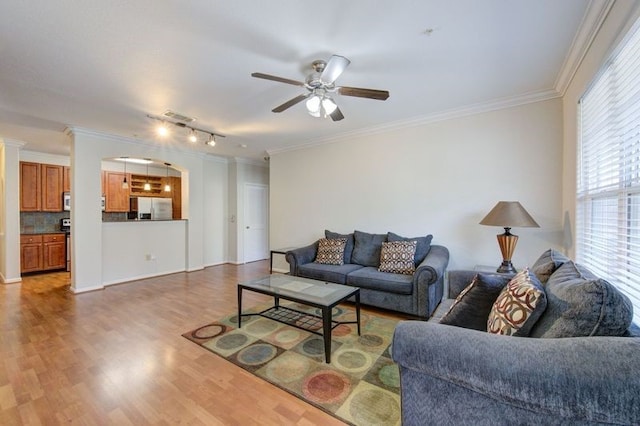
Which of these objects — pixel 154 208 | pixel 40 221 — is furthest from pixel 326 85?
pixel 40 221

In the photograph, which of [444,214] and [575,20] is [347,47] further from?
[444,214]

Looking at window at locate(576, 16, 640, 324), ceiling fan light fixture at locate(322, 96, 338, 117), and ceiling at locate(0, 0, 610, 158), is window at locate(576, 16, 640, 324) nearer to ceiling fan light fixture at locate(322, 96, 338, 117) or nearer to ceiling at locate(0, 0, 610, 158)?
ceiling at locate(0, 0, 610, 158)

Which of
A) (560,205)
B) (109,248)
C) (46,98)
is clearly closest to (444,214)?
(560,205)

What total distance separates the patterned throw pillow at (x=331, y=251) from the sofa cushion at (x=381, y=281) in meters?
0.45

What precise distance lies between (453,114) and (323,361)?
326 centimetres

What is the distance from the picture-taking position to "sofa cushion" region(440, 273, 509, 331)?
1.54 meters

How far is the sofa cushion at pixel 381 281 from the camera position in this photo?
314cm

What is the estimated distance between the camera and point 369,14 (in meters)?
1.81

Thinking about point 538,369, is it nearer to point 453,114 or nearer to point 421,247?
point 421,247

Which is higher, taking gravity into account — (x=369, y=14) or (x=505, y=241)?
(x=369, y=14)

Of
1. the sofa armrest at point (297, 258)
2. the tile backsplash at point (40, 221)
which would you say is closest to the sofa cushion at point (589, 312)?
the sofa armrest at point (297, 258)

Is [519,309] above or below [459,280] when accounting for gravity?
above

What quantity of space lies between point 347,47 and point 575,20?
60.4 inches

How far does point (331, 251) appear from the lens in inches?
162
